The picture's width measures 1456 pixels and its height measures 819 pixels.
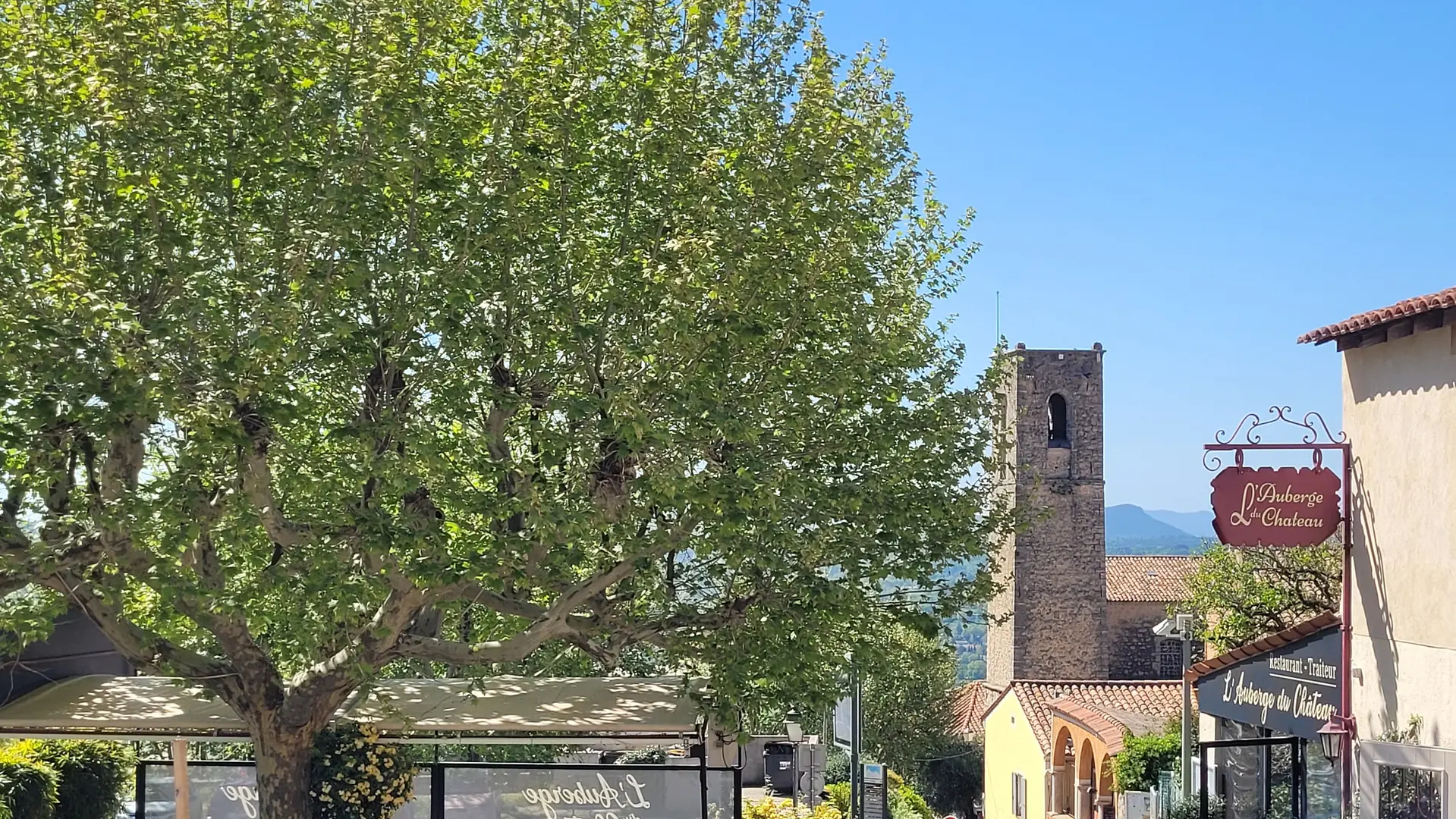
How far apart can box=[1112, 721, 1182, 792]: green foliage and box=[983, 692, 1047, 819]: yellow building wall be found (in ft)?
22.9

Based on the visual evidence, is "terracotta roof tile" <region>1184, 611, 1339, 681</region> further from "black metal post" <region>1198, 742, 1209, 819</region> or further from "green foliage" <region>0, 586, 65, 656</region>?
"green foliage" <region>0, 586, 65, 656</region>

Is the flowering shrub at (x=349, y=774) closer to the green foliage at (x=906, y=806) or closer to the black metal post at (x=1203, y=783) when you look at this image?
the black metal post at (x=1203, y=783)

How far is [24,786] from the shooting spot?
15.1m

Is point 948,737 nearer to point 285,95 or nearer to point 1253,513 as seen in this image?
point 1253,513

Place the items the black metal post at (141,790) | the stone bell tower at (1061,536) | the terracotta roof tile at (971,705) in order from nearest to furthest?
the black metal post at (141,790)
the terracotta roof tile at (971,705)
the stone bell tower at (1061,536)

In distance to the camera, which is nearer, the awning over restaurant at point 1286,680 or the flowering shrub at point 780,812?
the awning over restaurant at point 1286,680

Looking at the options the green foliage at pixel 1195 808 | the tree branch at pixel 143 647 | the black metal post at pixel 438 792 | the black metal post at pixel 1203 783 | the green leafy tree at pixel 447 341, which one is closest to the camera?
the green leafy tree at pixel 447 341

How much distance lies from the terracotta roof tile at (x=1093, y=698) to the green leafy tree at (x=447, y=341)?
26.4 metres

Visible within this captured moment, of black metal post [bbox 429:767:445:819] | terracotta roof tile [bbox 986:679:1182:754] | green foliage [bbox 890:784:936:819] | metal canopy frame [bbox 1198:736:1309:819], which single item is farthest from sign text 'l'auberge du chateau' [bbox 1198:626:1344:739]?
terracotta roof tile [bbox 986:679:1182:754]

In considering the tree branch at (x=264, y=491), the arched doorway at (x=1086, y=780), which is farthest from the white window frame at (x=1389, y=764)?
the arched doorway at (x=1086, y=780)

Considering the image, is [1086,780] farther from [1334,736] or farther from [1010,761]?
[1334,736]

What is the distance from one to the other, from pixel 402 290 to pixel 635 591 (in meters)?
4.29

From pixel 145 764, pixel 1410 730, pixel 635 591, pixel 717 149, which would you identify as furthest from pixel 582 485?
pixel 1410 730

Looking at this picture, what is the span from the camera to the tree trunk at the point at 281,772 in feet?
48.9
